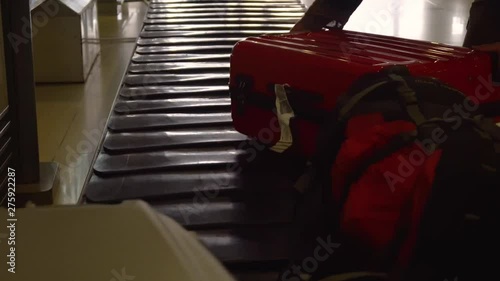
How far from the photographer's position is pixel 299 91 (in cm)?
184

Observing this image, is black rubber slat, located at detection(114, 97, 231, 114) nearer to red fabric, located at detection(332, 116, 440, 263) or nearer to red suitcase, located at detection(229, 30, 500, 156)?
red suitcase, located at detection(229, 30, 500, 156)

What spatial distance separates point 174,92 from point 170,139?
22.8 inches

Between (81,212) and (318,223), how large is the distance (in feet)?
2.62

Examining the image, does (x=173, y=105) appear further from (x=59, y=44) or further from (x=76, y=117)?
(x=59, y=44)

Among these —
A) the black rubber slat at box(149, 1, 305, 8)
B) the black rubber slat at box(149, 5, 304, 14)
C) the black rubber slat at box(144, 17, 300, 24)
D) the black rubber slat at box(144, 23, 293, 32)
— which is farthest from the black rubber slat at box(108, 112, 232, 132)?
the black rubber slat at box(149, 1, 305, 8)

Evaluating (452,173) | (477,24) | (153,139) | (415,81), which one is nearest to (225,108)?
(153,139)

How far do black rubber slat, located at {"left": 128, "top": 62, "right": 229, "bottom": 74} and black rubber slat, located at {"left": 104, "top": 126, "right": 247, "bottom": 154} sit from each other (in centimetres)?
80

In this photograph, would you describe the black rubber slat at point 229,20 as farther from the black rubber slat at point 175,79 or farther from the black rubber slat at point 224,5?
the black rubber slat at point 175,79

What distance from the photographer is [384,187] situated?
1161mm

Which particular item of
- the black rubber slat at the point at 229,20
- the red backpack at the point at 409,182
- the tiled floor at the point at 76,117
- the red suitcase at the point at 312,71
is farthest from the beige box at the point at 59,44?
the red backpack at the point at 409,182

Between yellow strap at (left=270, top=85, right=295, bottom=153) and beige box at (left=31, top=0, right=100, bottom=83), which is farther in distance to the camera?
beige box at (left=31, top=0, right=100, bottom=83)

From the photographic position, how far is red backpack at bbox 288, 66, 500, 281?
1.02 metres

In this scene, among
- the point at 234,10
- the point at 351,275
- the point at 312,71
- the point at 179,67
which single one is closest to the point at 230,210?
the point at 312,71

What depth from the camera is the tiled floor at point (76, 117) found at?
219 centimetres
